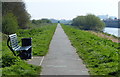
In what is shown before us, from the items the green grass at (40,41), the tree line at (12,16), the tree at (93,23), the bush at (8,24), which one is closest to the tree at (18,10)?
the tree line at (12,16)

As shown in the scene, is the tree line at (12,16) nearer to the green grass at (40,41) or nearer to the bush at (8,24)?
the bush at (8,24)

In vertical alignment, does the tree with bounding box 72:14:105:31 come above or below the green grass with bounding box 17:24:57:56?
below

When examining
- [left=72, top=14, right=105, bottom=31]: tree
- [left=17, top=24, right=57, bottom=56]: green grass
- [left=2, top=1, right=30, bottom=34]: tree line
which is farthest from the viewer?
[left=72, top=14, right=105, bottom=31]: tree

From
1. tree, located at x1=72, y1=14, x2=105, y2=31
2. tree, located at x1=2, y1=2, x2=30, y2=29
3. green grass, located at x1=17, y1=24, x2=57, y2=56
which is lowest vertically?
tree, located at x1=72, y1=14, x2=105, y2=31

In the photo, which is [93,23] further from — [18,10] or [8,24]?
[8,24]

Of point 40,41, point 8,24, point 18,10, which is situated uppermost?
point 18,10

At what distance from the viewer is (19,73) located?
7.43 metres

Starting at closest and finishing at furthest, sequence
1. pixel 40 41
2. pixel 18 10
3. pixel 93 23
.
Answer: pixel 40 41
pixel 18 10
pixel 93 23

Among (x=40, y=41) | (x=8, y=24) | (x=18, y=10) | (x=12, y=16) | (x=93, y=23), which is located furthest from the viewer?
(x=93, y=23)

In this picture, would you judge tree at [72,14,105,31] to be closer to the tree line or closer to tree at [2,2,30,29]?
tree at [2,2,30,29]

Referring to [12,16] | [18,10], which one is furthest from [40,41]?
[18,10]

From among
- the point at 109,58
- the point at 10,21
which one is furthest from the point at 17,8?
the point at 109,58

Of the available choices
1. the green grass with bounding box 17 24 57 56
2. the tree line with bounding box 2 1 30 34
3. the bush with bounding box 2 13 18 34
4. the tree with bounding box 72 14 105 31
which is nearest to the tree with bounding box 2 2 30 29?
the tree line with bounding box 2 1 30 34

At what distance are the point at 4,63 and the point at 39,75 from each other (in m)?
1.70
